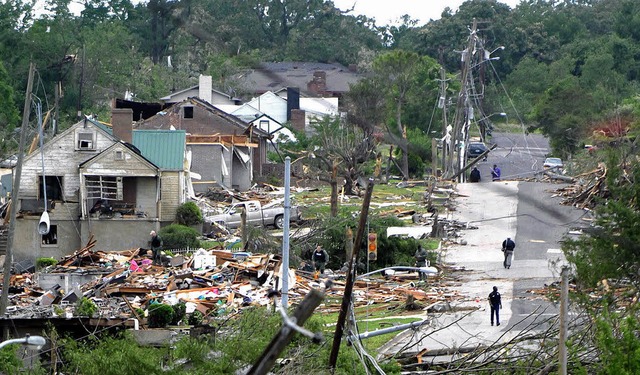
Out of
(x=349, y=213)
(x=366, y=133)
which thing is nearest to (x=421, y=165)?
(x=366, y=133)

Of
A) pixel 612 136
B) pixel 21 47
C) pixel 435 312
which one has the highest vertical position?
pixel 21 47

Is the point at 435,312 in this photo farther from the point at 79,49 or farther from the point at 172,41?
the point at 172,41

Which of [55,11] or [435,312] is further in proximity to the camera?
[55,11]

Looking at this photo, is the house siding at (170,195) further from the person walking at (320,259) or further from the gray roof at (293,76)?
the gray roof at (293,76)

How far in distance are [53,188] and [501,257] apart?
16.7 m

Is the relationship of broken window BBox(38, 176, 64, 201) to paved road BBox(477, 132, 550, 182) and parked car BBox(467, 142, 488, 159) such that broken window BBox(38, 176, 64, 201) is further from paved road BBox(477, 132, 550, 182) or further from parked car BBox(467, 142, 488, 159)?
parked car BBox(467, 142, 488, 159)

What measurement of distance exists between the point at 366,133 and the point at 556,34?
4498cm

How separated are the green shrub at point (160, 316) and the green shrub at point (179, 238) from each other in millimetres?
12218

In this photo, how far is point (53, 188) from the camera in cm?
4409

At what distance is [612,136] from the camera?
51875 millimetres

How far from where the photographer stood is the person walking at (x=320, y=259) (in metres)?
34.3

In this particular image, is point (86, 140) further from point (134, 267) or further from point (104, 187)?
point (134, 267)

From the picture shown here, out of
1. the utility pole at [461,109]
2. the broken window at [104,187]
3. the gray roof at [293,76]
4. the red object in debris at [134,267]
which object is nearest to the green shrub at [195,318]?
the red object in debris at [134,267]

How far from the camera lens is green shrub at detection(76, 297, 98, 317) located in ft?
85.9
